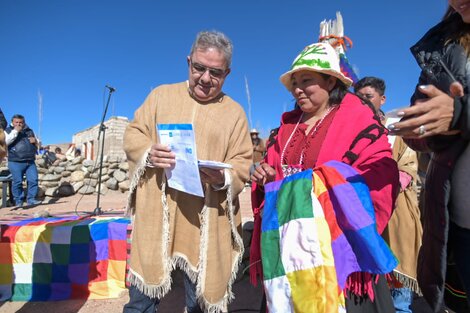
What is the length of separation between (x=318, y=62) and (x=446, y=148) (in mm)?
760

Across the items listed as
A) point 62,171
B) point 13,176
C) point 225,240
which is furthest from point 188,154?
point 62,171

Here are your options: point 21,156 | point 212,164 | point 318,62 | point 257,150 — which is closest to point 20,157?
point 21,156

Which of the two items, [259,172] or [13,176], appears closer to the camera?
[259,172]

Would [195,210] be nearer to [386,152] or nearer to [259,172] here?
[259,172]

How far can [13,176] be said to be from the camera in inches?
289

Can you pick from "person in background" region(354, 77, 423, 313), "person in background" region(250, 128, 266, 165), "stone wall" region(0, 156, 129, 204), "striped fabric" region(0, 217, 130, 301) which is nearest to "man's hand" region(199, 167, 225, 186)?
"person in background" region(354, 77, 423, 313)

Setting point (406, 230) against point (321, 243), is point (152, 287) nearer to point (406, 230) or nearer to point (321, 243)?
point (321, 243)

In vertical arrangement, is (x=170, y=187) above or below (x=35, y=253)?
above

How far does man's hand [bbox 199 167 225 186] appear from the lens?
1.71 metres

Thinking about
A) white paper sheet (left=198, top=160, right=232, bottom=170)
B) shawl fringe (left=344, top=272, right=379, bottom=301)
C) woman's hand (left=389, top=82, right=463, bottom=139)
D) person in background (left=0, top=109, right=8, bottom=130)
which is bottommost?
shawl fringe (left=344, top=272, right=379, bottom=301)

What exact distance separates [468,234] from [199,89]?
5.14 ft

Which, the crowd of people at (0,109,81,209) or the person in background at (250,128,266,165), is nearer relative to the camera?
the crowd of people at (0,109,81,209)

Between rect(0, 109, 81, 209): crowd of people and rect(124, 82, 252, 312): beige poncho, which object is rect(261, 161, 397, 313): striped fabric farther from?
rect(0, 109, 81, 209): crowd of people

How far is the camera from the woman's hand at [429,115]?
37.1 inches
